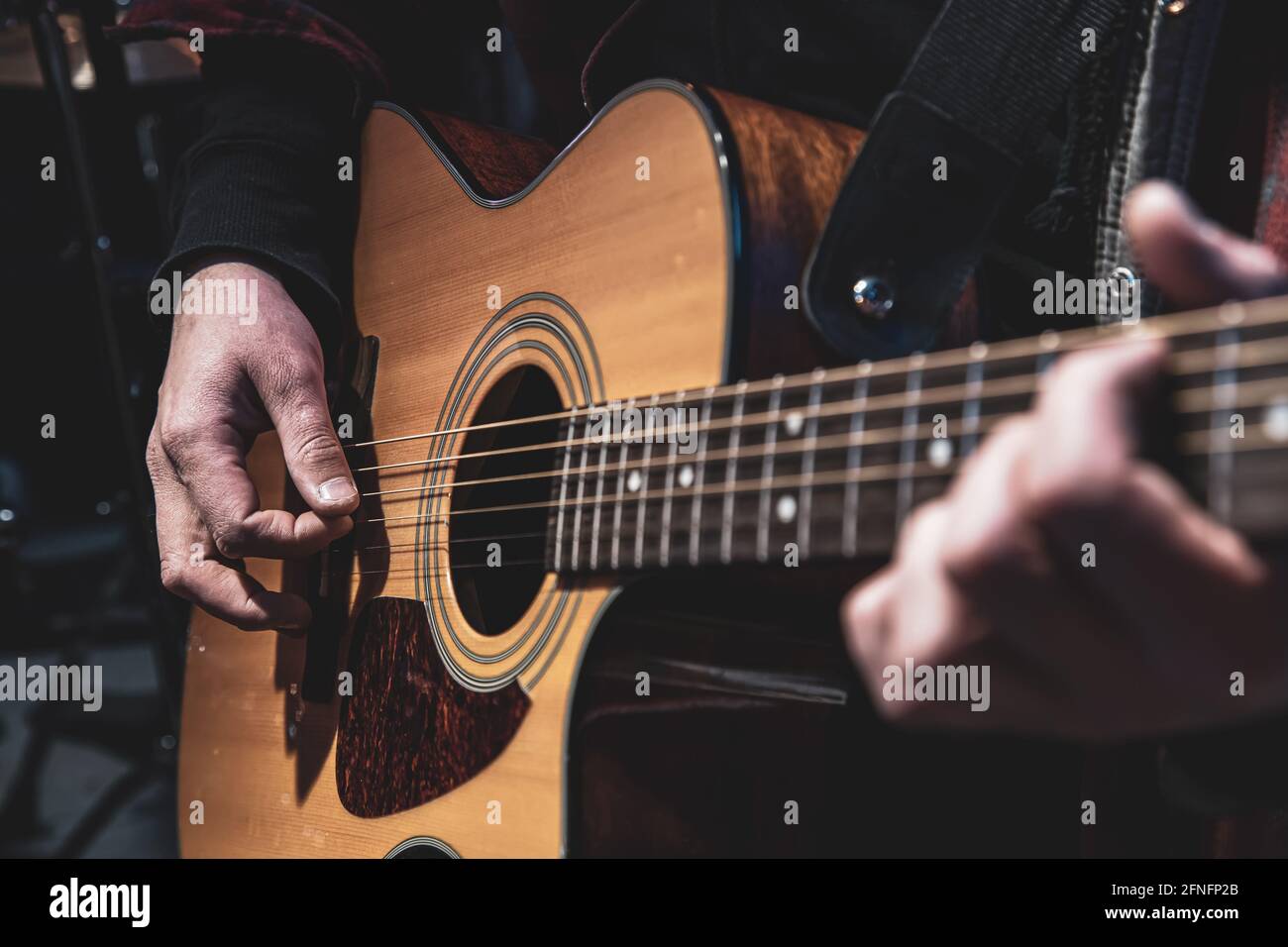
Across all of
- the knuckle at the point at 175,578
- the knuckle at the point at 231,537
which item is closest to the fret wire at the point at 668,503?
the knuckle at the point at 231,537

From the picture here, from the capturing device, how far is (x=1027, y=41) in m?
0.69

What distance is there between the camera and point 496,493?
2.78ft

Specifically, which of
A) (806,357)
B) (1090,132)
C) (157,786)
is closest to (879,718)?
(806,357)

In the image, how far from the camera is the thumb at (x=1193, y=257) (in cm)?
44

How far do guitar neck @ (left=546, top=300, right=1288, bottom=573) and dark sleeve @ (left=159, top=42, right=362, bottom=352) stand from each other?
1.77 ft

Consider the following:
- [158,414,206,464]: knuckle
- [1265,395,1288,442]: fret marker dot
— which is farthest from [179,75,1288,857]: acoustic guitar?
[158,414,206,464]: knuckle

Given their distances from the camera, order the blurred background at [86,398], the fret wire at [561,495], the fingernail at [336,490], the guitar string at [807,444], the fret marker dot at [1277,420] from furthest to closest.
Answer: the blurred background at [86,398] < the fingernail at [336,490] < the fret wire at [561,495] < the guitar string at [807,444] < the fret marker dot at [1277,420]

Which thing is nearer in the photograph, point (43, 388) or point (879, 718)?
point (879, 718)

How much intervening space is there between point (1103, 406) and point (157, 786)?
3.13 metres

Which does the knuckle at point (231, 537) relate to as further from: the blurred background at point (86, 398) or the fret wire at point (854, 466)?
the fret wire at point (854, 466)

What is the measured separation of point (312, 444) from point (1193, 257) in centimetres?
79

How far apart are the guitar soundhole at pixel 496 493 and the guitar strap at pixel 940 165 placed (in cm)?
29

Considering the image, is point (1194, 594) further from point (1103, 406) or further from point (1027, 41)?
point (1027, 41)

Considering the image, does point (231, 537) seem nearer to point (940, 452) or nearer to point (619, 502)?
point (619, 502)
